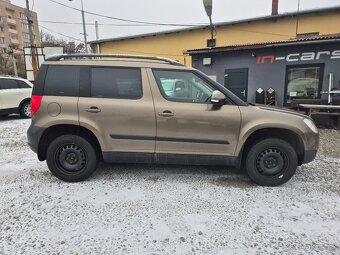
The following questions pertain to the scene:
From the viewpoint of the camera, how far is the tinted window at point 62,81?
350cm

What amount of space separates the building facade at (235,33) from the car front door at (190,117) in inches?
502

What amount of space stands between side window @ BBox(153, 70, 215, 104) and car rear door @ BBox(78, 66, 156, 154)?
0.24 metres

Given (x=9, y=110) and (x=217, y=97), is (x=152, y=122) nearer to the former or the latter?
(x=217, y=97)

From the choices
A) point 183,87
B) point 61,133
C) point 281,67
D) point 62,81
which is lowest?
point 61,133

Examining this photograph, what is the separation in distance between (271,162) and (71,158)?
306 centimetres

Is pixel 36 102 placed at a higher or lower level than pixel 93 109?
higher

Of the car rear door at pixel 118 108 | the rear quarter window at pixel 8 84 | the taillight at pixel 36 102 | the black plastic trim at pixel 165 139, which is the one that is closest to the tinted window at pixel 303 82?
the black plastic trim at pixel 165 139

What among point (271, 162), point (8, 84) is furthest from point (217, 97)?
point (8, 84)

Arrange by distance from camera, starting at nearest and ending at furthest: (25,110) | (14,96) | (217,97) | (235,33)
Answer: (217,97)
(14,96)
(25,110)
(235,33)

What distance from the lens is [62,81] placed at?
11.6 feet

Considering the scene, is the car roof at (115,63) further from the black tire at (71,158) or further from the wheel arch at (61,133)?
the black tire at (71,158)

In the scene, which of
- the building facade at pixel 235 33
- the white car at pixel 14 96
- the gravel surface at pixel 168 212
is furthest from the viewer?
the building facade at pixel 235 33

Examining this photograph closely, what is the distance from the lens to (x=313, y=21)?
1540cm

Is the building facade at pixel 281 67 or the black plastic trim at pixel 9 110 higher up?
the building facade at pixel 281 67
